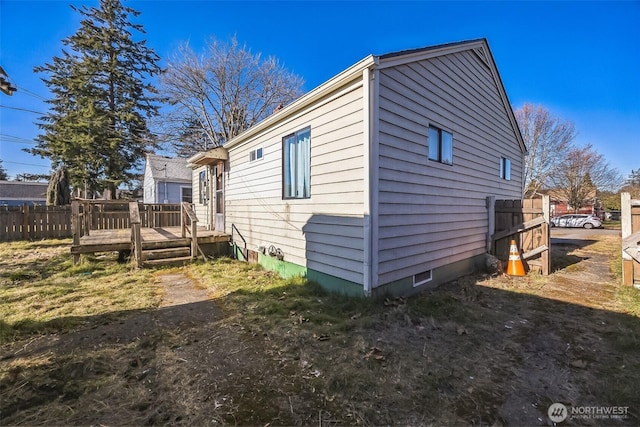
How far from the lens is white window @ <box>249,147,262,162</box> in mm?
7375

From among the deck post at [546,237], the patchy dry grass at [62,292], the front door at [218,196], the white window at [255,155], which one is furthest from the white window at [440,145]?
the front door at [218,196]

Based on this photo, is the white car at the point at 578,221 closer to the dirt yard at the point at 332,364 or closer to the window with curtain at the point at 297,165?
the dirt yard at the point at 332,364

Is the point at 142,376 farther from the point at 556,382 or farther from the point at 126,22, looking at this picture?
the point at 126,22

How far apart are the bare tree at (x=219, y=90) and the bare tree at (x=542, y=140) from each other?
2141 centimetres

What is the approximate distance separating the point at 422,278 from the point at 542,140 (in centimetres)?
2886

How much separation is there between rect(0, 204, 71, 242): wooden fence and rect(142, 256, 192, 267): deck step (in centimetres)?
887

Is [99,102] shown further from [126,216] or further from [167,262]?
[167,262]

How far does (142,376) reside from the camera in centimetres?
260

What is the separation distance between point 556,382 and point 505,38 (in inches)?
416

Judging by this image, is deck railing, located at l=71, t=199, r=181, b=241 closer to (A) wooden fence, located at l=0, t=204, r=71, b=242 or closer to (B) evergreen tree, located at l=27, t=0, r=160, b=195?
(A) wooden fence, located at l=0, t=204, r=71, b=242

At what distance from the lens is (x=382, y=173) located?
4.38 m

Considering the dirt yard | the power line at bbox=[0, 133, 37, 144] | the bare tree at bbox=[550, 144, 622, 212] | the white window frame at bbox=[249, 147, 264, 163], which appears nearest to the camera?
the dirt yard

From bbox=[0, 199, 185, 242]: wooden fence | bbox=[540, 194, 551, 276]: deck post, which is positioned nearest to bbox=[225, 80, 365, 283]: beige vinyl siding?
bbox=[540, 194, 551, 276]: deck post

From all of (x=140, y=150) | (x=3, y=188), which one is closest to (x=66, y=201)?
(x=140, y=150)
